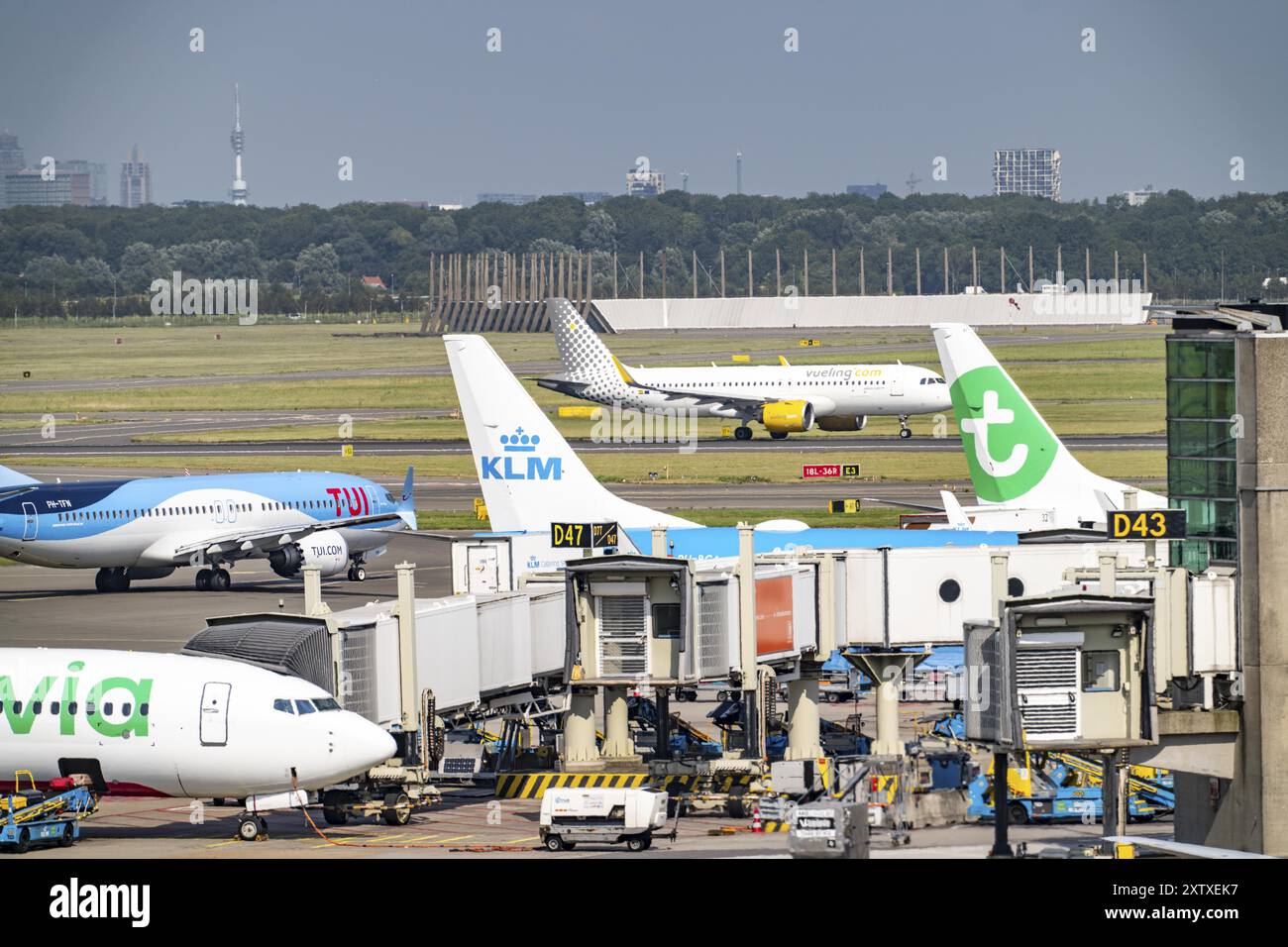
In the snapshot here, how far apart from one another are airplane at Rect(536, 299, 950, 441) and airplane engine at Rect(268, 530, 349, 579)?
6186 cm

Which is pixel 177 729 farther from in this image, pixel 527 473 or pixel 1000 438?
pixel 1000 438

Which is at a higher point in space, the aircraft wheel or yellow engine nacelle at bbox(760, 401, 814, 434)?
yellow engine nacelle at bbox(760, 401, 814, 434)

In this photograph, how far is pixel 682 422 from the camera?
174m

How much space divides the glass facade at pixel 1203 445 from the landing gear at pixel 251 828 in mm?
22553

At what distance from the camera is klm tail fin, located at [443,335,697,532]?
65938 mm

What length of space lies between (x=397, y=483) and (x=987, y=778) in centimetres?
8926

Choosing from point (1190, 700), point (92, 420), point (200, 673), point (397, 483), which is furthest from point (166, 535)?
point (92, 420)

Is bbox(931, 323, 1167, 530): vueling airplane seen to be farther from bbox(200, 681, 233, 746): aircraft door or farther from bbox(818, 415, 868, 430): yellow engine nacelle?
bbox(818, 415, 868, 430): yellow engine nacelle

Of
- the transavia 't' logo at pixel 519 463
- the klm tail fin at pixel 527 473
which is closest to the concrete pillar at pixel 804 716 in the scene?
the klm tail fin at pixel 527 473

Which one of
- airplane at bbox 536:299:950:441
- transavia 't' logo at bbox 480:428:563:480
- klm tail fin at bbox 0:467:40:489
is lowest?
klm tail fin at bbox 0:467:40:489

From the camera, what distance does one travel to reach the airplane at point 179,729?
1693 inches

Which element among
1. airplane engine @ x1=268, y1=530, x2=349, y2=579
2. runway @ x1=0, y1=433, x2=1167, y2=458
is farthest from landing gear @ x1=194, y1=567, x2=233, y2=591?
runway @ x1=0, y1=433, x2=1167, y2=458

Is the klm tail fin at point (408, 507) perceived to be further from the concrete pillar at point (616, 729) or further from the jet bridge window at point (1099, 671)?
the jet bridge window at point (1099, 671)
